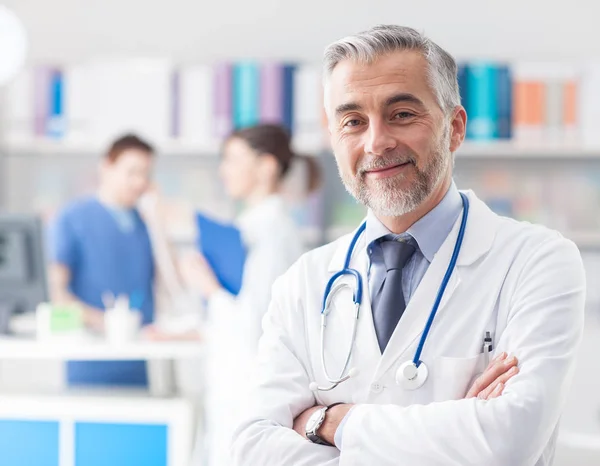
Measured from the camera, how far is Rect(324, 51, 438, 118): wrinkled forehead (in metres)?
1.29

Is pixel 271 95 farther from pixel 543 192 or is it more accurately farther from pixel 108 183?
pixel 543 192

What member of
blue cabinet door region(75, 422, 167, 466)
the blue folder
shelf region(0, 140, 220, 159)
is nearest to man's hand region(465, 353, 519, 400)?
the blue folder

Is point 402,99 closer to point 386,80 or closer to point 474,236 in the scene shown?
point 386,80

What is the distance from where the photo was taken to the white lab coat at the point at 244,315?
2496 millimetres

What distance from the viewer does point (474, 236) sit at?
4.47 feet

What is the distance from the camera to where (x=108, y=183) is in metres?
3.47

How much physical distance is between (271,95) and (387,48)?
95.5 inches

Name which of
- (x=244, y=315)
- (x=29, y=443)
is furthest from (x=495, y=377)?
(x=29, y=443)

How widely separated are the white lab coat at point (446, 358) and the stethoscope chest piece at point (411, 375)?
0.6 inches

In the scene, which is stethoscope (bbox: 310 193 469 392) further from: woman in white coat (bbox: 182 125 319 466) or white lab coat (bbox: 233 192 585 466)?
woman in white coat (bbox: 182 125 319 466)

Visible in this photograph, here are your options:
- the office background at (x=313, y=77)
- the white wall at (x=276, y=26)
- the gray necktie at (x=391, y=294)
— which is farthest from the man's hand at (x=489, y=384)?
the white wall at (x=276, y=26)

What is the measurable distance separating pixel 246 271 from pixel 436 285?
1283 mm

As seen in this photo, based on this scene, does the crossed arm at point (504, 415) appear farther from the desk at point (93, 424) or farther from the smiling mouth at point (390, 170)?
the desk at point (93, 424)

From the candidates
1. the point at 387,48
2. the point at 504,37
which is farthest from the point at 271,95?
the point at 387,48
